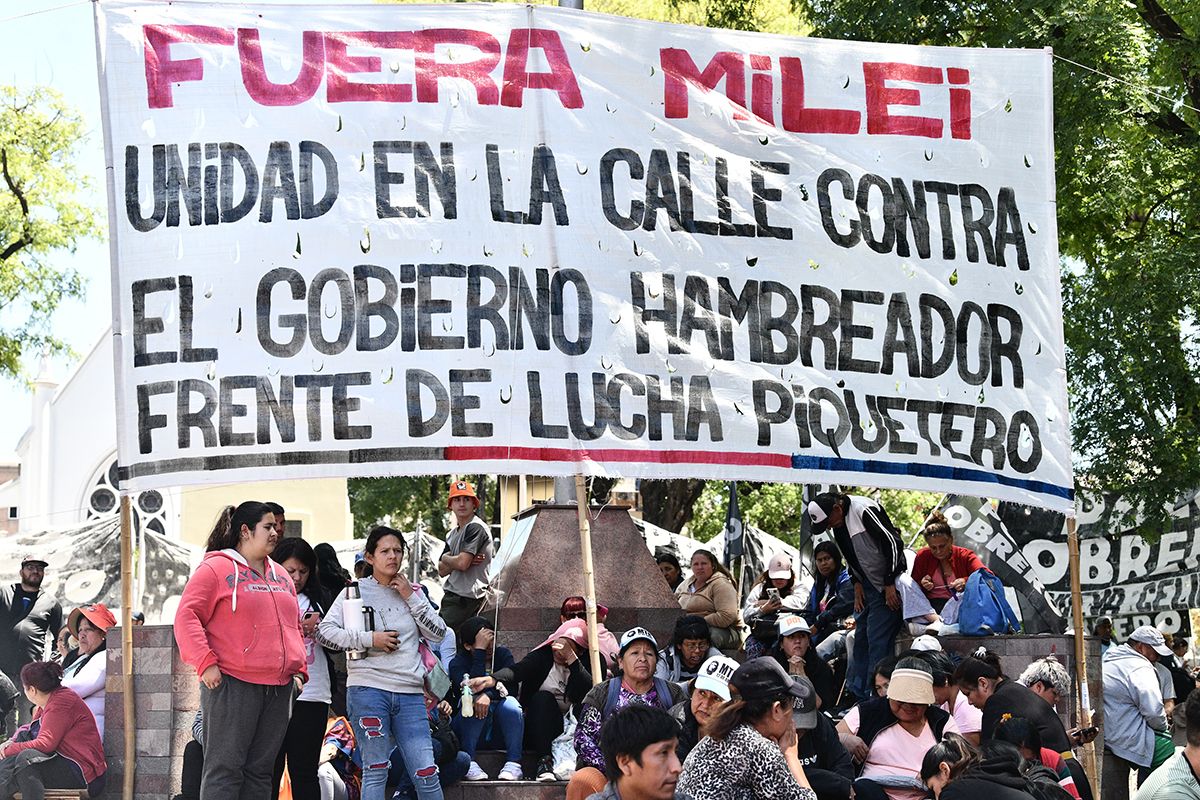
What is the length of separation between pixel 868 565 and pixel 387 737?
4201 millimetres

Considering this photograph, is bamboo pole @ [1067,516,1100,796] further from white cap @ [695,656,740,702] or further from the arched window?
the arched window

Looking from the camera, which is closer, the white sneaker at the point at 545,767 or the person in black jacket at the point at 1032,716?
the person in black jacket at the point at 1032,716

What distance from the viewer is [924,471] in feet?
34.8

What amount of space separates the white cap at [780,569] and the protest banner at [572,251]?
13.4 feet

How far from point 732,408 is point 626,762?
15.0 ft

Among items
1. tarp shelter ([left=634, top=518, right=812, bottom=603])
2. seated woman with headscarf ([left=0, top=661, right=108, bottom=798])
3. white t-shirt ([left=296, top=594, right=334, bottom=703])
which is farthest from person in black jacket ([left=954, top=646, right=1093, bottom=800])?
tarp shelter ([left=634, top=518, right=812, bottom=603])

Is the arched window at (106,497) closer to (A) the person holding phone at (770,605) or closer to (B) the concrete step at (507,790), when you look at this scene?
(A) the person holding phone at (770,605)

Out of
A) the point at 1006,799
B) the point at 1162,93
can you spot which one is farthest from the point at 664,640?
the point at 1162,93

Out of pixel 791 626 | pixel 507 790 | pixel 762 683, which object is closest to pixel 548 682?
pixel 507 790

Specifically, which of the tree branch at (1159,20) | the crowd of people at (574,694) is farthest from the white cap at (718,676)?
the tree branch at (1159,20)

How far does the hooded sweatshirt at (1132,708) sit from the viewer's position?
14430mm

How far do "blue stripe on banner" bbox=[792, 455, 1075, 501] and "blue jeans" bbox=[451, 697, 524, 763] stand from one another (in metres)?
2.57

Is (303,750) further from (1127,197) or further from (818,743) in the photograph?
(1127,197)

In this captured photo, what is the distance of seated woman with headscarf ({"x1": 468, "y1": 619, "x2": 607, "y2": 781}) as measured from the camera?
11133mm
